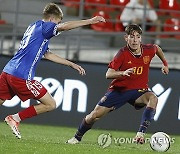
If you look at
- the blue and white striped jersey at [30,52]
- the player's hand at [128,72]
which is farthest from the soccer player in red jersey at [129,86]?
the blue and white striped jersey at [30,52]

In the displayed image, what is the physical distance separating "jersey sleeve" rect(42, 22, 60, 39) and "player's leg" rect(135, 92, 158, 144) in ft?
5.81

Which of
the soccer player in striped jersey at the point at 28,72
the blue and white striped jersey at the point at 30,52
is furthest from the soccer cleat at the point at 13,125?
the blue and white striped jersey at the point at 30,52

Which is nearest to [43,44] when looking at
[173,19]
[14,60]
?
[14,60]

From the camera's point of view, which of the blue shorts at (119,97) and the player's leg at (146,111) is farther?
the blue shorts at (119,97)

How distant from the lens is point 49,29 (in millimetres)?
10820

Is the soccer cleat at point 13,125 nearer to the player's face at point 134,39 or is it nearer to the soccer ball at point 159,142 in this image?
the soccer ball at point 159,142

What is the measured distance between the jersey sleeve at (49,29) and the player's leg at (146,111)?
1.77 metres

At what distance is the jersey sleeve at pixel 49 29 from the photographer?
10.8 metres

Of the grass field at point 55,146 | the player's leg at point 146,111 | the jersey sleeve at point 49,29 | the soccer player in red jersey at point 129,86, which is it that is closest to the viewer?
the grass field at point 55,146

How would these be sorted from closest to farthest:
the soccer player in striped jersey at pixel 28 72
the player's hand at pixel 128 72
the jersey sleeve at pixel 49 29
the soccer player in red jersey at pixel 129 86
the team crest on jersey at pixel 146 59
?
the jersey sleeve at pixel 49 29 → the player's hand at pixel 128 72 → the soccer player in striped jersey at pixel 28 72 → the soccer player in red jersey at pixel 129 86 → the team crest on jersey at pixel 146 59

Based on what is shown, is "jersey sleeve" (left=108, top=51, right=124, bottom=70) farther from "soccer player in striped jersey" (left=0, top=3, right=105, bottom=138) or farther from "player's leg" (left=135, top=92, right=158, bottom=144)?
"soccer player in striped jersey" (left=0, top=3, right=105, bottom=138)

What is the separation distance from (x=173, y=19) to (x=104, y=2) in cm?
178

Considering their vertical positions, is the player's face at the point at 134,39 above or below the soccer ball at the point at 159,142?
above

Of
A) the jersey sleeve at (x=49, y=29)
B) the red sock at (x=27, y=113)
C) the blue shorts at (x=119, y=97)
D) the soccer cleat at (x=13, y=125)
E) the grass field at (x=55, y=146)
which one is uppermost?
the jersey sleeve at (x=49, y=29)
